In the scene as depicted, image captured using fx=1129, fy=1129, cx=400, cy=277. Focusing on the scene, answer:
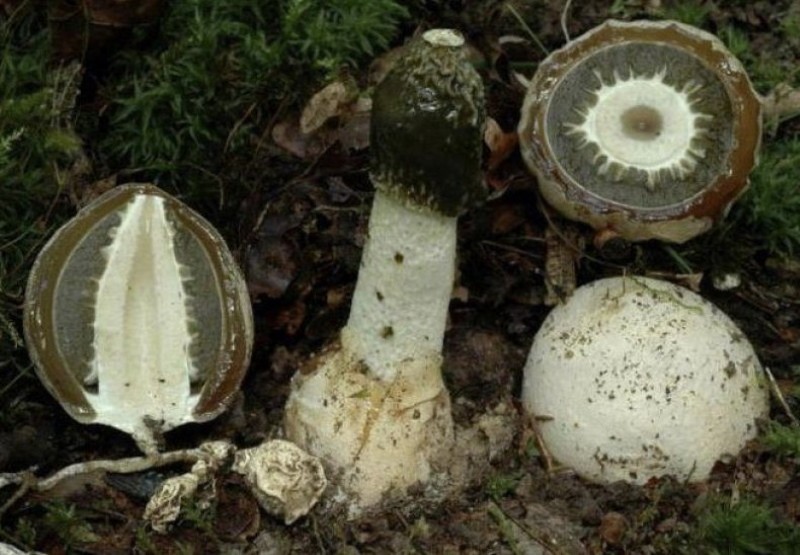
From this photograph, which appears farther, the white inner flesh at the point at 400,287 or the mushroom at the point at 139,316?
the mushroom at the point at 139,316

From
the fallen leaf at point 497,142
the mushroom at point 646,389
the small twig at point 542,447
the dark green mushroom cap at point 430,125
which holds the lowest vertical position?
the small twig at point 542,447

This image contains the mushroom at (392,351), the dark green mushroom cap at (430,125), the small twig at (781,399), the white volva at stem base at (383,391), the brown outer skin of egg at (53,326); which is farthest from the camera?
the small twig at (781,399)

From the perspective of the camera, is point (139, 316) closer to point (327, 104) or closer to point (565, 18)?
point (327, 104)

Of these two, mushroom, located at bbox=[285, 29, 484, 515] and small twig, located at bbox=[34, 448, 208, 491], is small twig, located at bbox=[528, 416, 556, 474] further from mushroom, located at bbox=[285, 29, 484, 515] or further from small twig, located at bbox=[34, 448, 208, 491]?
small twig, located at bbox=[34, 448, 208, 491]

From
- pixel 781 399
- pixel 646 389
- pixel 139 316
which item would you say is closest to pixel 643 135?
pixel 646 389

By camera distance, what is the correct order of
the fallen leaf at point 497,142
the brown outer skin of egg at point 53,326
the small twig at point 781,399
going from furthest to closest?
the fallen leaf at point 497,142 < the small twig at point 781,399 < the brown outer skin of egg at point 53,326

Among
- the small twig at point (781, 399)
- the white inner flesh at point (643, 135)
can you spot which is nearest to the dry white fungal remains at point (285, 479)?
the white inner flesh at point (643, 135)

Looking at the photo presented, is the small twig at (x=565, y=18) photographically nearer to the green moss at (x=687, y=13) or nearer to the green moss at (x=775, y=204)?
the green moss at (x=687, y=13)
